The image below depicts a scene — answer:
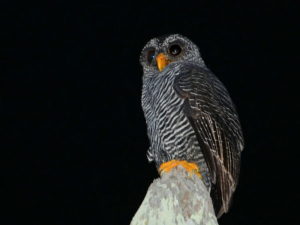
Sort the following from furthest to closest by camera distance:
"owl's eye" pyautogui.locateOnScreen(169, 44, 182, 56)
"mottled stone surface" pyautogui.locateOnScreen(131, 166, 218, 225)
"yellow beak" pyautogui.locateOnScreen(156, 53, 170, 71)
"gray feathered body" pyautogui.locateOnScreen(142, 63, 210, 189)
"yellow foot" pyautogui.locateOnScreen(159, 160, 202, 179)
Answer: "owl's eye" pyautogui.locateOnScreen(169, 44, 182, 56)
"yellow beak" pyautogui.locateOnScreen(156, 53, 170, 71)
"gray feathered body" pyautogui.locateOnScreen(142, 63, 210, 189)
"yellow foot" pyautogui.locateOnScreen(159, 160, 202, 179)
"mottled stone surface" pyautogui.locateOnScreen(131, 166, 218, 225)

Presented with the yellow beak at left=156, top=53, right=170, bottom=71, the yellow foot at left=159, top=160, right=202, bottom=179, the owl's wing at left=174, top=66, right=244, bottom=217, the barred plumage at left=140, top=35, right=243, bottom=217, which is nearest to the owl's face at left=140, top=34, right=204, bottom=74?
the yellow beak at left=156, top=53, right=170, bottom=71

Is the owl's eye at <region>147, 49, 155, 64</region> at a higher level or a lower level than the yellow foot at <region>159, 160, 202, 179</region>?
higher

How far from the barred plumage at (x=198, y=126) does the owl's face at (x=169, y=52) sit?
229 millimetres

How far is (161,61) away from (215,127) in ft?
2.64

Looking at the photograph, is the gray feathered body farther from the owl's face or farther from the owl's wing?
the owl's face

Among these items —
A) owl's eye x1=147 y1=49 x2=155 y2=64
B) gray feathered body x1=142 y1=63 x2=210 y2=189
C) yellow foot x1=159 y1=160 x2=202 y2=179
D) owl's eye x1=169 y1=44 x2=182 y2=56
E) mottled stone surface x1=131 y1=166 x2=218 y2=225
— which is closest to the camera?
mottled stone surface x1=131 y1=166 x2=218 y2=225

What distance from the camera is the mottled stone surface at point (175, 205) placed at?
103 inches

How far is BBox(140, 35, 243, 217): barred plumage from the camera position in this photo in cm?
315

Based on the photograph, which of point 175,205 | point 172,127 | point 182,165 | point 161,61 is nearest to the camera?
point 175,205

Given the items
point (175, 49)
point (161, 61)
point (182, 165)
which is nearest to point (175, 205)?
point (182, 165)

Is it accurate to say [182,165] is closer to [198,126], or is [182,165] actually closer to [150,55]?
[198,126]

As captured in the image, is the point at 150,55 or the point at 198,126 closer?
the point at 198,126

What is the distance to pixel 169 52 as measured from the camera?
3.81 meters

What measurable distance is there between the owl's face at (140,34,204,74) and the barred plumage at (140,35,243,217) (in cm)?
23
